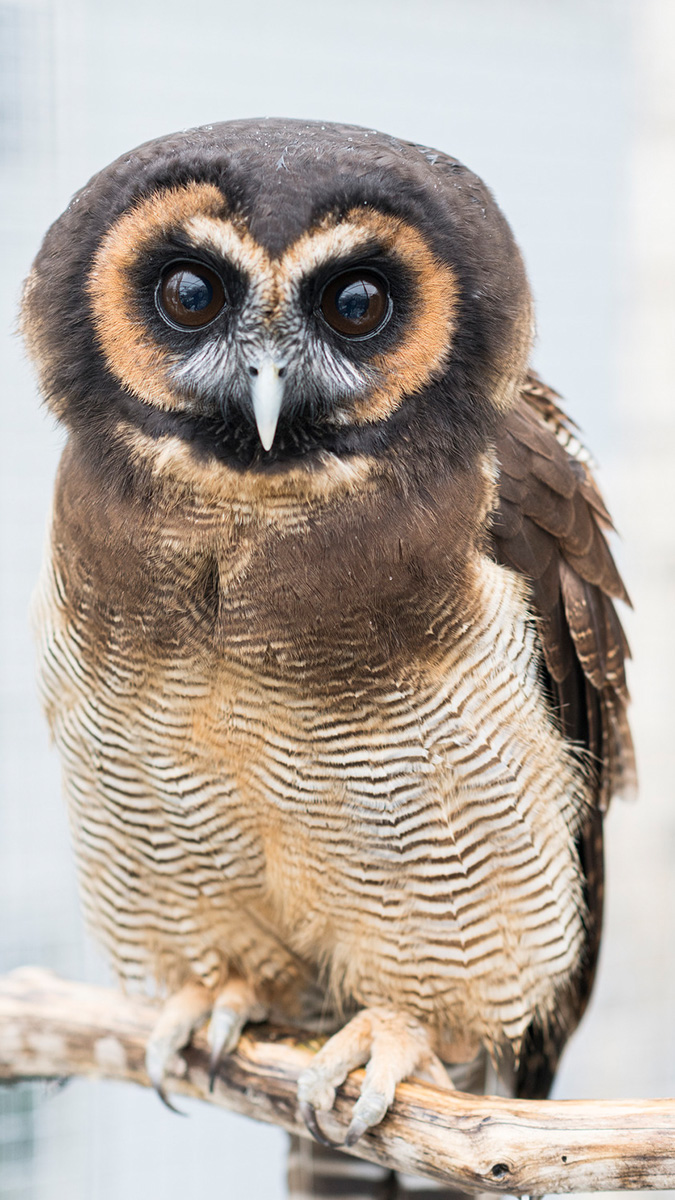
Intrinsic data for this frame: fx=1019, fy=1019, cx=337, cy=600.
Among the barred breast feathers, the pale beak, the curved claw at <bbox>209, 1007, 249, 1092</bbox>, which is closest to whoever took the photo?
the pale beak

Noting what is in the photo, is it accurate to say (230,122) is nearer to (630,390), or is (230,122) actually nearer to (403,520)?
(403,520)

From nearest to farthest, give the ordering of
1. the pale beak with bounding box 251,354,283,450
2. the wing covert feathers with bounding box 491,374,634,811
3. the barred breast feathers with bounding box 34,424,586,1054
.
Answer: the pale beak with bounding box 251,354,283,450 < the barred breast feathers with bounding box 34,424,586,1054 < the wing covert feathers with bounding box 491,374,634,811

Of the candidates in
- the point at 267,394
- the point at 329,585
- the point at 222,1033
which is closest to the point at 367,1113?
the point at 222,1033

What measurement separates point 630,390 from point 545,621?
4.77 feet

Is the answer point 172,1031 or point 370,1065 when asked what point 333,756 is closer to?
point 370,1065

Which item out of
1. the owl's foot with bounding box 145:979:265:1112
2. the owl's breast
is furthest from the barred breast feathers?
the owl's foot with bounding box 145:979:265:1112

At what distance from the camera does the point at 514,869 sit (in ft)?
3.81

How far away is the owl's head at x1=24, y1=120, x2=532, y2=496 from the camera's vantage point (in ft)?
2.94

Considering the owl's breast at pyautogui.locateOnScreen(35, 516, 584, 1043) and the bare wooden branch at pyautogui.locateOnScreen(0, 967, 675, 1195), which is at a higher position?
the owl's breast at pyautogui.locateOnScreen(35, 516, 584, 1043)

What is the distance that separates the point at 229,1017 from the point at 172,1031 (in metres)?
0.09

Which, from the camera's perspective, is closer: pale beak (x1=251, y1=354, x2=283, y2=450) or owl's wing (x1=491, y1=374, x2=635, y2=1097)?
pale beak (x1=251, y1=354, x2=283, y2=450)

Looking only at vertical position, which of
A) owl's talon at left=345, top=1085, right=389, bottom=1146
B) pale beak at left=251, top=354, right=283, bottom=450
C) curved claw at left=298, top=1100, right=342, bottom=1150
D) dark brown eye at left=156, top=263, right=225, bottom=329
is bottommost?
curved claw at left=298, top=1100, right=342, bottom=1150

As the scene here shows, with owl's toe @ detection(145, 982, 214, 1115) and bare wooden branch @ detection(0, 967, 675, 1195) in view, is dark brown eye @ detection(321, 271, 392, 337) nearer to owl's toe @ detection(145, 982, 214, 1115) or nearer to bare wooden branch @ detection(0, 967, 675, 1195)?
bare wooden branch @ detection(0, 967, 675, 1195)

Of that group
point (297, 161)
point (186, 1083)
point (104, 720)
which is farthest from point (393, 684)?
point (186, 1083)
